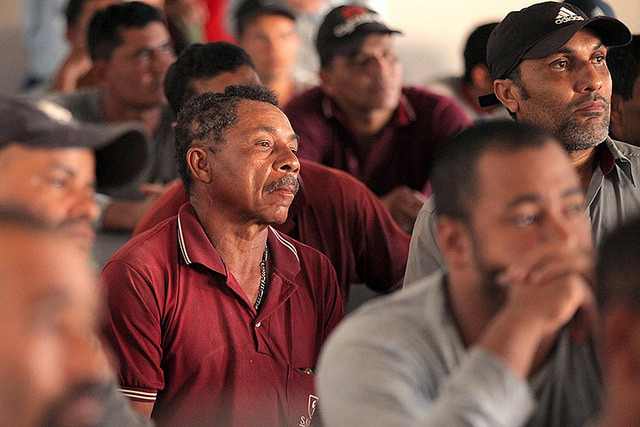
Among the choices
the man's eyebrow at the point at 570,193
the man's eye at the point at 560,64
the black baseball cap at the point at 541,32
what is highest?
the black baseball cap at the point at 541,32

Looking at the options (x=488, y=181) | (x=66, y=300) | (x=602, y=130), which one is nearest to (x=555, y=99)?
(x=602, y=130)

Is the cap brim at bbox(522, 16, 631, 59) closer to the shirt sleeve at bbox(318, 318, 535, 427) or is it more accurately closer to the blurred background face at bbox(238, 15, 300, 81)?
the shirt sleeve at bbox(318, 318, 535, 427)

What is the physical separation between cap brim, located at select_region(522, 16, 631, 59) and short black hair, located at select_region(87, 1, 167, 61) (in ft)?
5.35

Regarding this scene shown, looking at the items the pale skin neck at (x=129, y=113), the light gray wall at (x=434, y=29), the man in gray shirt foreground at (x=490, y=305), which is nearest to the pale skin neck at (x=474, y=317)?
the man in gray shirt foreground at (x=490, y=305)

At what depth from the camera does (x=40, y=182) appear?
1399 mm

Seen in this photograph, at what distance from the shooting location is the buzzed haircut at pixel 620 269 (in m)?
1.05

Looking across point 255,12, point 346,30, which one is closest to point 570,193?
point 346,30

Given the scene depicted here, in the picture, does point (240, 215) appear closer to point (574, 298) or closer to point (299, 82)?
point (574, 298)

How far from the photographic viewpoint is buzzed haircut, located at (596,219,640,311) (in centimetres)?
105

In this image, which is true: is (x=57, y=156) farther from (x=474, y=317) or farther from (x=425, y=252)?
(x=425, y=252)

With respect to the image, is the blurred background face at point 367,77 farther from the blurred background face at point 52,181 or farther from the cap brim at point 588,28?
the blurred background face at point 52,181

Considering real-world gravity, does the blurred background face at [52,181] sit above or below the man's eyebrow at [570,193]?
below

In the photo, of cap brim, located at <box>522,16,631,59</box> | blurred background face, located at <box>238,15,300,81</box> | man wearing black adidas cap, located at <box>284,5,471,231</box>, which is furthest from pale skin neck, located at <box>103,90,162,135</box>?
cap brim, located at <box>522,16,631,59</box>

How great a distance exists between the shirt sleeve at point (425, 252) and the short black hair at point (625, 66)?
2.35 ft
